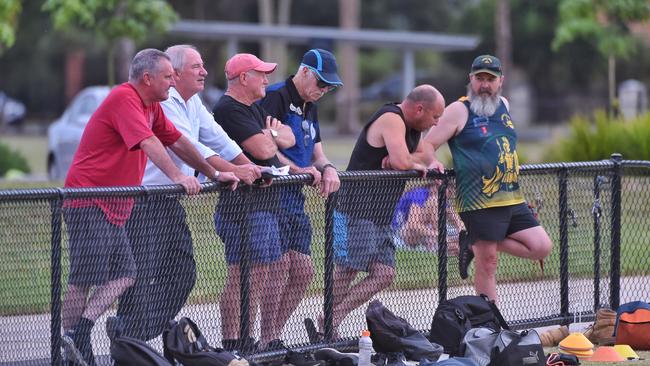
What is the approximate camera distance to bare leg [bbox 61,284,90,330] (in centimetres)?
662

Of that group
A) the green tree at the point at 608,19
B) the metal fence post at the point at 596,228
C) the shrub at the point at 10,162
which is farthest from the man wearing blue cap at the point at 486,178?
the green tree at the point at 608,19

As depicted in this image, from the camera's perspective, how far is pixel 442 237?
8227 millimetres

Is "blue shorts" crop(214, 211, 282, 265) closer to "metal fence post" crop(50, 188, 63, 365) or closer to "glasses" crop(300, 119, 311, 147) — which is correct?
Result: "glasses" crop(300, 119, 311, 147)

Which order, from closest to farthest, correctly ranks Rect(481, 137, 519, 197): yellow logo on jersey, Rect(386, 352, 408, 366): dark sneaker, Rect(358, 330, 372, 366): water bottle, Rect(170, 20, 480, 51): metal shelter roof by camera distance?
Rect(358, 330, 372, 366): water bottle < Rect(386, 352, 408, 366): dark sneaker < Rect(481, 137, 519, 197): yellow logo on jersey < Rect(170, 20, 480, 51): metal shelter roof

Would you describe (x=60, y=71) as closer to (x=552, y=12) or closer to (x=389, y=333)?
(x=552, y=12)

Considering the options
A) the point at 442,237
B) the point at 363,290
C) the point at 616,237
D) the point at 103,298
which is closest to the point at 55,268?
the point at 103,298

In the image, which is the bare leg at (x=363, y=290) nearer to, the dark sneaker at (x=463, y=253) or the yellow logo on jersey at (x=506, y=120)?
the dark sneaker at (x=463, y=253)

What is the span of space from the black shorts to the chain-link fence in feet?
0.53

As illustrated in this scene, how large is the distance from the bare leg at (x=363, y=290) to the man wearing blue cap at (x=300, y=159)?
1.12 ft

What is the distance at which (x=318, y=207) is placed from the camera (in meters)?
7.64

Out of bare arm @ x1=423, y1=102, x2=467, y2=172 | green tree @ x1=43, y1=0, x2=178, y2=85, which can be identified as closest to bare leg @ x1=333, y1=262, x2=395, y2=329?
bare arm @ x1=423, y1=102, x2=467, y2=172

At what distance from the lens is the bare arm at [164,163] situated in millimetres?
6734

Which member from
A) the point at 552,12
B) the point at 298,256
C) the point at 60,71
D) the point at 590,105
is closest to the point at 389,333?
the point at 298,256

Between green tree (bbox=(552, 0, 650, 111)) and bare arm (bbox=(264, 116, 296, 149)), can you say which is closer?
bare arm (bbox=(264, 116, 296, 149))
